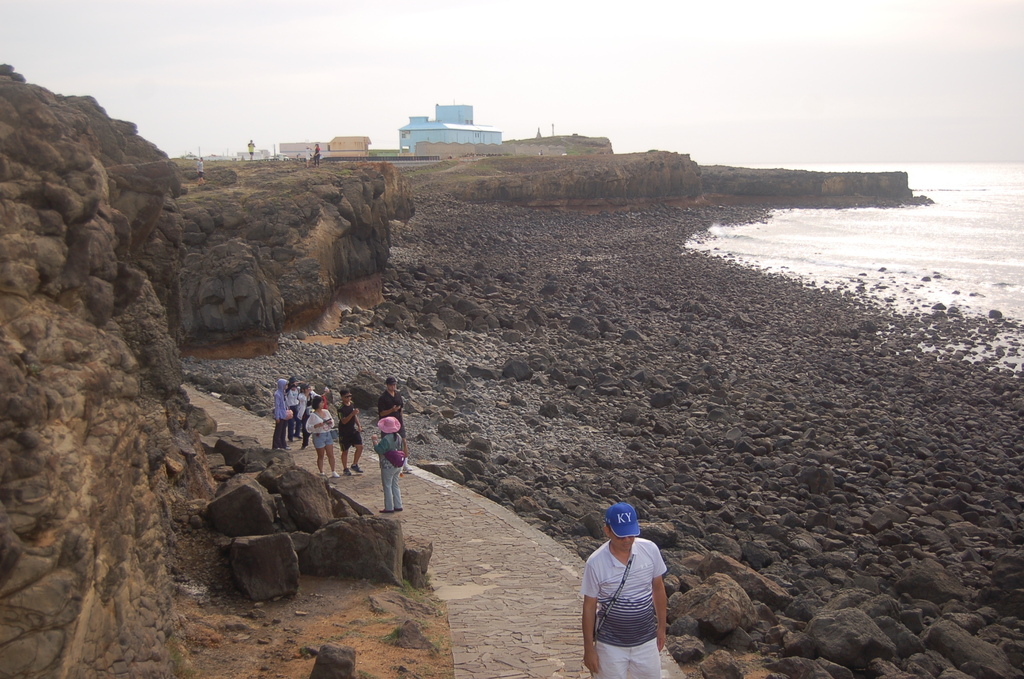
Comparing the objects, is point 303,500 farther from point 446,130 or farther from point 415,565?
point 446,130

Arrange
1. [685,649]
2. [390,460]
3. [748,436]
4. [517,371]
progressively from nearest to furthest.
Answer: [685,649] → [390,460] → [748,436] → [517,371]

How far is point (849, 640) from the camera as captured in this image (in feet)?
27.3

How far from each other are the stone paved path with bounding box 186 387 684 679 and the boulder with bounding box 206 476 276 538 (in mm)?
1816

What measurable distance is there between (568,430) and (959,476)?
7.09 m

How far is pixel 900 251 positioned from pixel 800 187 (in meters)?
38.2

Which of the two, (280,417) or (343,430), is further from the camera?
(280,417)

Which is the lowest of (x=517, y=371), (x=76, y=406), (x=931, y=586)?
(x=931, y=586)

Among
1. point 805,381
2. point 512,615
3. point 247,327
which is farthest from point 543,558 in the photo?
point 805,381

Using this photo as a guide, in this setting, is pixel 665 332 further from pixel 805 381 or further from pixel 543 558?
pixel 543 558

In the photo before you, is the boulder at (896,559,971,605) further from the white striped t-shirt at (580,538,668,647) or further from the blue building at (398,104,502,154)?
the blue building at (398,104,502,154)

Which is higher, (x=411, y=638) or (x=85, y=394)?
(x=85, y=394)

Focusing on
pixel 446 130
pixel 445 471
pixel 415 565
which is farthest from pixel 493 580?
pixel 446 130

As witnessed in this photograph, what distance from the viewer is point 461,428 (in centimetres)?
1669

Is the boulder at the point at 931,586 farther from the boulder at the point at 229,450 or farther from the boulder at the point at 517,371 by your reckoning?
the boulder at the point at 517,371
